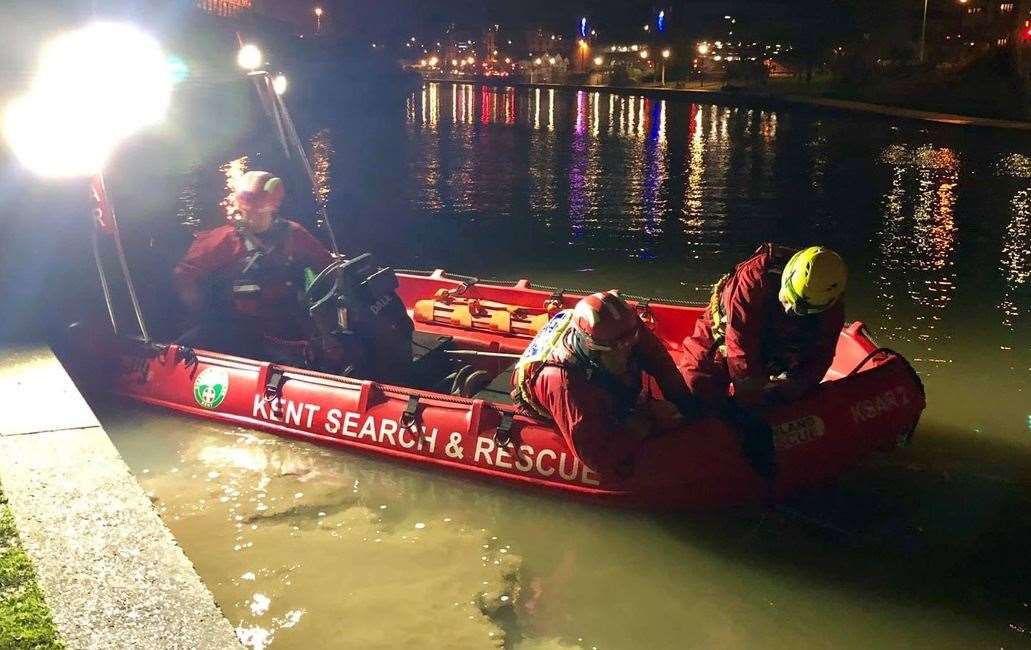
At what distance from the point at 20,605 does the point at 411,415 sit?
3.07m

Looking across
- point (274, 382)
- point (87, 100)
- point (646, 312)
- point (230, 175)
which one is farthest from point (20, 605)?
point (230, 175)

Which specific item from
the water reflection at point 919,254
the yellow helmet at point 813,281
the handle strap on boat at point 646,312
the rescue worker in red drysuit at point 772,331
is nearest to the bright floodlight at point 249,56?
the handle strap on boat at point 646,312

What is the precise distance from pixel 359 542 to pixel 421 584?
654 millimetres

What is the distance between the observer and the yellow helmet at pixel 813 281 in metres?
5.30

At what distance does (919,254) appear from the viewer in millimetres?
14266

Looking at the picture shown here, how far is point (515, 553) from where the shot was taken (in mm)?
5605

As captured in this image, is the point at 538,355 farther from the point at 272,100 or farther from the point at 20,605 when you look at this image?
the point at 272,100

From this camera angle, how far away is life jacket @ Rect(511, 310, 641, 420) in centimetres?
516

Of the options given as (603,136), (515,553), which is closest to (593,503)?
(515,553)

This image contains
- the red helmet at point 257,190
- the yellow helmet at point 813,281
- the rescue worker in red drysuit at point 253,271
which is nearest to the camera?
the yellow helmet at point 813,281

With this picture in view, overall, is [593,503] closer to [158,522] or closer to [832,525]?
[832,525]

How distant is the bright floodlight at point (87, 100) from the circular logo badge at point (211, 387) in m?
1.74

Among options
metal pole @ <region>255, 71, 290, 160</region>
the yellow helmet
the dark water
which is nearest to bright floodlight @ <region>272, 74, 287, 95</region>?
metal pole @ <region>255, 71, 290, 160</region>

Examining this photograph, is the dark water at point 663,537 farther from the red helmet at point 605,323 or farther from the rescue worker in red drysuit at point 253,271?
the red helmet at point 605,323
